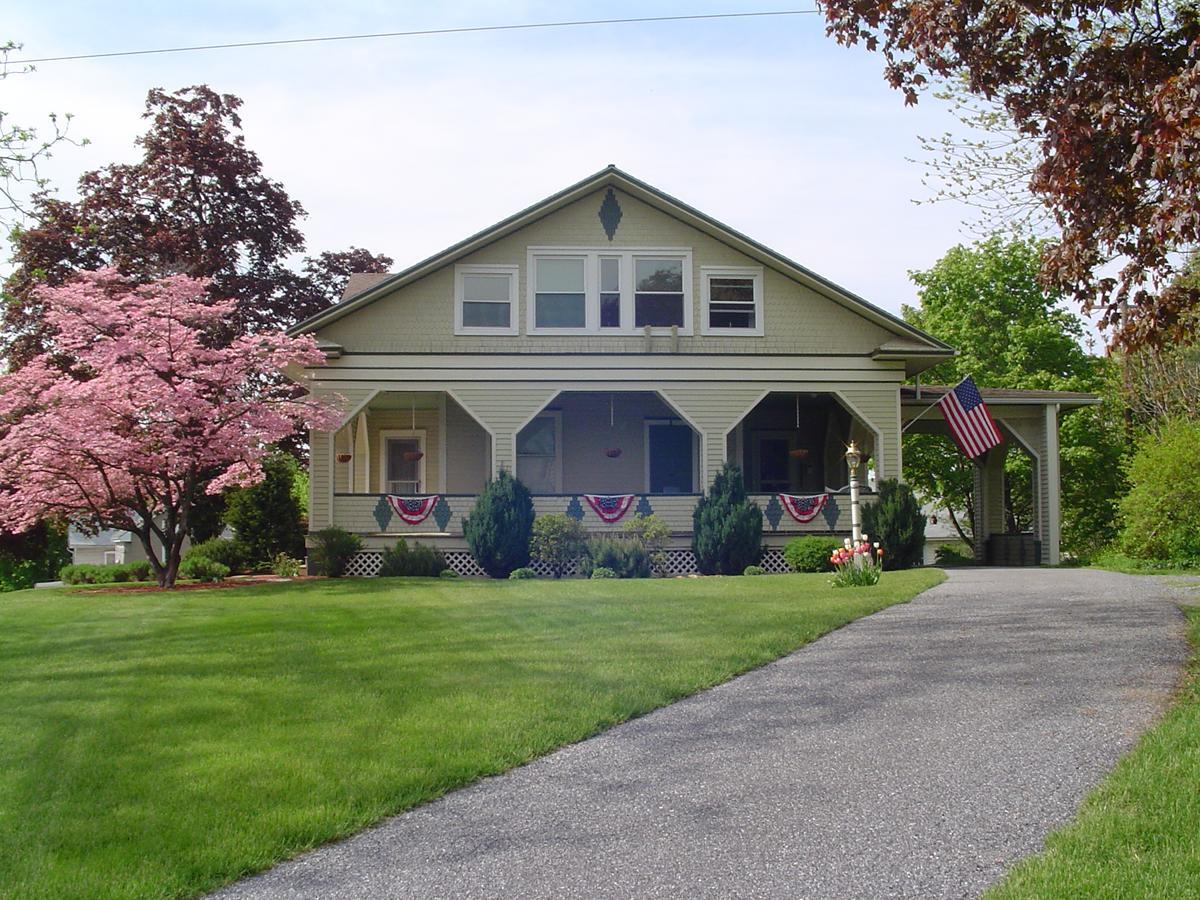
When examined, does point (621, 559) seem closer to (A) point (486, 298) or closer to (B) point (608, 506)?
(B) point (608, 506)

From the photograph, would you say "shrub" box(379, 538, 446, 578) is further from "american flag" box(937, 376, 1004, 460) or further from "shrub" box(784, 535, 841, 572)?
"american flag" box(937, 376, 1004, 460)

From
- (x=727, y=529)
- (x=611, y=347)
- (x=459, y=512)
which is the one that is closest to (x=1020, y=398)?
(x=727, y=529)

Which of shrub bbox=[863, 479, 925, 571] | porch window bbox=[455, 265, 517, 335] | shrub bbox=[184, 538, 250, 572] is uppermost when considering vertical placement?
porch window bbox=[455, 265, 517, 335]

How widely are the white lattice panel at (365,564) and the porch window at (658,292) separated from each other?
6.54 metres

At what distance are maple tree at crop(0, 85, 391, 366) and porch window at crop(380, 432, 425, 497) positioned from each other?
535cm

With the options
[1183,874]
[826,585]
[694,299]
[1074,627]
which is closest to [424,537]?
[694,299]

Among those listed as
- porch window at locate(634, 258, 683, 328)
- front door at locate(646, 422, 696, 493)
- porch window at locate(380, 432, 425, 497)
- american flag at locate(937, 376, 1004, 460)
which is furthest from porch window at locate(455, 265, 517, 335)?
american flag at locate(937, 376, 1004, 460)

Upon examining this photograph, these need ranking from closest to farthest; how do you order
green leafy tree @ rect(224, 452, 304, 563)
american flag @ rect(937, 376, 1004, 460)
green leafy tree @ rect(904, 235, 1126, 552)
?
1. american flag @ rect(937, 376, 1004, 460)
2. green leafy tree @ rect(224, 452, 304, 563)
3. green leafy tree @ rect(904, 235, 1126, 552)

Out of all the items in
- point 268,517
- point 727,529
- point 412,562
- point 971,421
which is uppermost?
point 971,421

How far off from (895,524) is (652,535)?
170 inches

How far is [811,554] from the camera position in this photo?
2089cm

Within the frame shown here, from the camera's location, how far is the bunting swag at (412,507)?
849 inches

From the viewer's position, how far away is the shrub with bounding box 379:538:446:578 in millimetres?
20609

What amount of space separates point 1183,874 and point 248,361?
16.5 m
